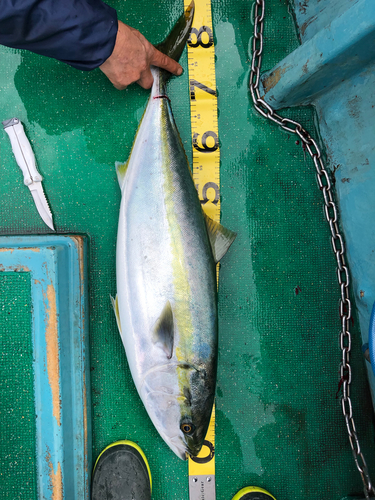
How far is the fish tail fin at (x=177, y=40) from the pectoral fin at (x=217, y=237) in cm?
92

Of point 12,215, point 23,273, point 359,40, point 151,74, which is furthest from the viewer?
point 12,215

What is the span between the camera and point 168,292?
1507mm

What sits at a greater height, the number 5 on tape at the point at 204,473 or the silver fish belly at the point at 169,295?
the silver fish belly at the point at 169,295

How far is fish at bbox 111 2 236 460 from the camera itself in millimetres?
1516

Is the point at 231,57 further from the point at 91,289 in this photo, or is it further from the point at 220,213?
the point at 91,289

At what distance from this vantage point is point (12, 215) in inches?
74.7

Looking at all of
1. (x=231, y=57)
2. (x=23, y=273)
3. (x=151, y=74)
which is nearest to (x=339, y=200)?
(x=231, y=57)

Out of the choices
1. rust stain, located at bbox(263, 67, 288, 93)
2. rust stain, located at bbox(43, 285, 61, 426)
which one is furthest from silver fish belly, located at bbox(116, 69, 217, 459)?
rust stain, located at bbox(263, 67, 288, 93)

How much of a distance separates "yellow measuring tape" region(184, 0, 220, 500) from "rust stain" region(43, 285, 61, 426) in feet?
3.17

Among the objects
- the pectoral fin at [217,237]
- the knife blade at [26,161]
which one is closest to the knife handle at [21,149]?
the knife blade at [26,161]

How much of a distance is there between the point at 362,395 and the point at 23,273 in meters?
2.01

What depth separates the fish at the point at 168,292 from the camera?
4.97ft

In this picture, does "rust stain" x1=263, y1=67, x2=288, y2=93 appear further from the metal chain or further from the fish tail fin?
the fish tail fin

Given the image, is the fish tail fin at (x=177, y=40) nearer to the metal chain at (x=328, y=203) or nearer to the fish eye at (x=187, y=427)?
the metal chain at (x=328, y=203)
